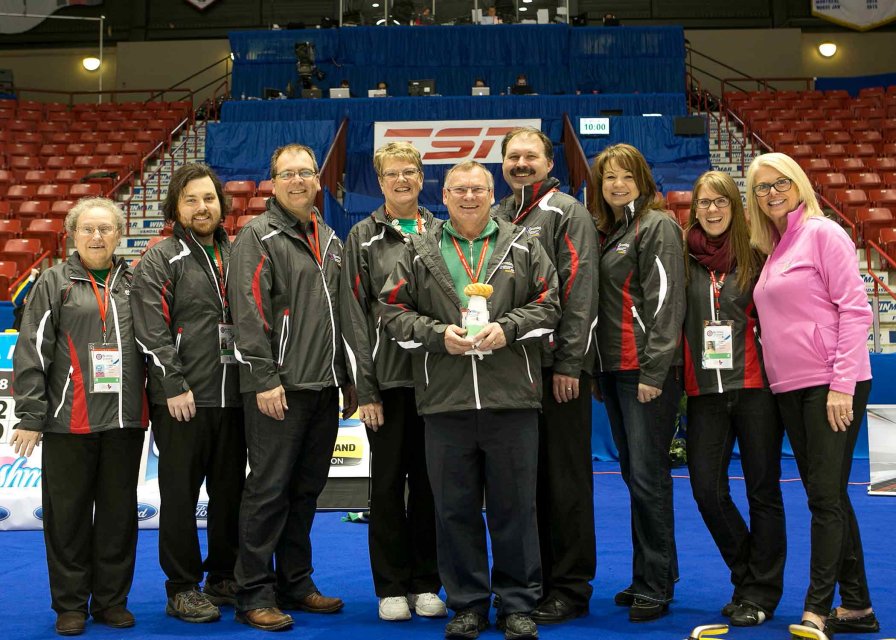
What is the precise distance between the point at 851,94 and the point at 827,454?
1795 cm

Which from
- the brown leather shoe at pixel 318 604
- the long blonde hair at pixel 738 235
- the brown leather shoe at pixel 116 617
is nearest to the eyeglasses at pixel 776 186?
the long blonde hair at pixel 738 235

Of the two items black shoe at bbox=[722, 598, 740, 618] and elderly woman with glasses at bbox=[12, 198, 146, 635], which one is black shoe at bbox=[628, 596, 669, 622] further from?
elderly woman with glasses at bbox=[12, 198, 146, 635]

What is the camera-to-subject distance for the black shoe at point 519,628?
3.13 meters

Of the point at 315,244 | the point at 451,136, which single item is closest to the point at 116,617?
the point at 315,244

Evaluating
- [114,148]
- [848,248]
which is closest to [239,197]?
[114,148]

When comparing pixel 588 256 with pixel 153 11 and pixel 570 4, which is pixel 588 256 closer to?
pixel 570 4

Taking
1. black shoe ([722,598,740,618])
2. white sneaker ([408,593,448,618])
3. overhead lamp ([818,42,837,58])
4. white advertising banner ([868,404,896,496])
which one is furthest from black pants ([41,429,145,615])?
overhead lamp ([818,42,837,58])

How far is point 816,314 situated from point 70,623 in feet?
9.31

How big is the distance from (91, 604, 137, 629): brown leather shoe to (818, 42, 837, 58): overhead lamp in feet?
64.3

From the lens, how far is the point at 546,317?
10.4ft

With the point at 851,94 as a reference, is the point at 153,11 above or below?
above

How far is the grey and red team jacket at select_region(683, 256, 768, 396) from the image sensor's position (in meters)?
3.34

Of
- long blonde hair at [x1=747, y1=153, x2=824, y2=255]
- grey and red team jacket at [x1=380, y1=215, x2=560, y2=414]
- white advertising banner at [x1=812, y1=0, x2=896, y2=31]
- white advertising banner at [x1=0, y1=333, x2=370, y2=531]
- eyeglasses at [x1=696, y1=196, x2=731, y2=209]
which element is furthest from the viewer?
white advertising banner at [x1=812, y1=0, x2=896, y2=31]

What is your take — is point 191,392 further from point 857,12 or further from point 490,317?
point 857,12
